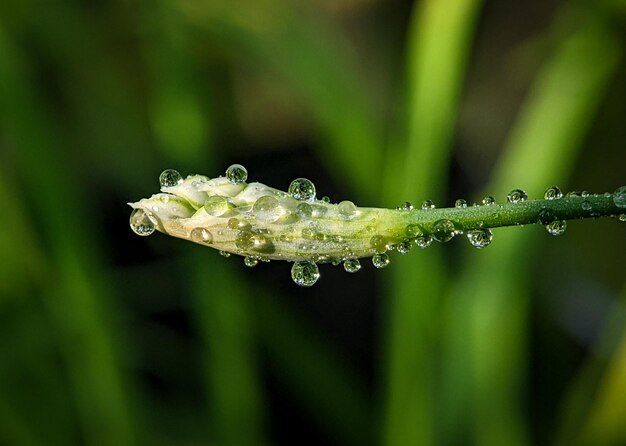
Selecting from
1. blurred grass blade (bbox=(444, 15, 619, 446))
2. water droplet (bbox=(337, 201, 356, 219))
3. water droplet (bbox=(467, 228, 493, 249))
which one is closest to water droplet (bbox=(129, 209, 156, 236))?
water droplet (bbox=(337, 201, 356, 219))

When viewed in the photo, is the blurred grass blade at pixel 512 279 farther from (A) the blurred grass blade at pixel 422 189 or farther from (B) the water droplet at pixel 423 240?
(B) the water droplet at pixel 423 240

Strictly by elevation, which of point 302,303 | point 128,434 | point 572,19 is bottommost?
point 128,434

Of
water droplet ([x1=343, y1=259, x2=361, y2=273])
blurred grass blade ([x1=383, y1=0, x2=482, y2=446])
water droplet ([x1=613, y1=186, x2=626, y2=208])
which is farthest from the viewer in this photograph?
blurred grass blade ([x1=383, y1=0, x2=482, y2=446])

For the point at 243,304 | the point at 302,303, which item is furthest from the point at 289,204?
the point at 302,303

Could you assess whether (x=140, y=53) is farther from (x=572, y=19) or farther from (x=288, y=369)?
(x=572, y=19)

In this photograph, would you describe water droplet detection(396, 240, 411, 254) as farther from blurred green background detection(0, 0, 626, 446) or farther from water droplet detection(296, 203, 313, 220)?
blurred green background detection(0, 0, 626, 446)

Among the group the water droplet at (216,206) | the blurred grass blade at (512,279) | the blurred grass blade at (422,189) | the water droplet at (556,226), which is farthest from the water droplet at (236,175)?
the blurred grass blade at (512,279)

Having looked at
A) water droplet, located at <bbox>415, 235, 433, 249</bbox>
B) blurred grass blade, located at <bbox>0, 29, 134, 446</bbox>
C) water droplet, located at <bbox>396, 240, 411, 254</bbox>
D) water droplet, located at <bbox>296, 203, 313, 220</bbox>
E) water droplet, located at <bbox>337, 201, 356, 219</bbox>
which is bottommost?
water droplet, located at <bbox>415, 235, 433, 249</bbox>

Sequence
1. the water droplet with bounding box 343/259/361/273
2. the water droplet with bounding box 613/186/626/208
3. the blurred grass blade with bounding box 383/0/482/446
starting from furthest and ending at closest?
the blurred grass blade with bounding box 383/0/482/446 → the water droplet with bounding box 343/259/361/273 → the water droplet with bounding box 613/186/626/208
